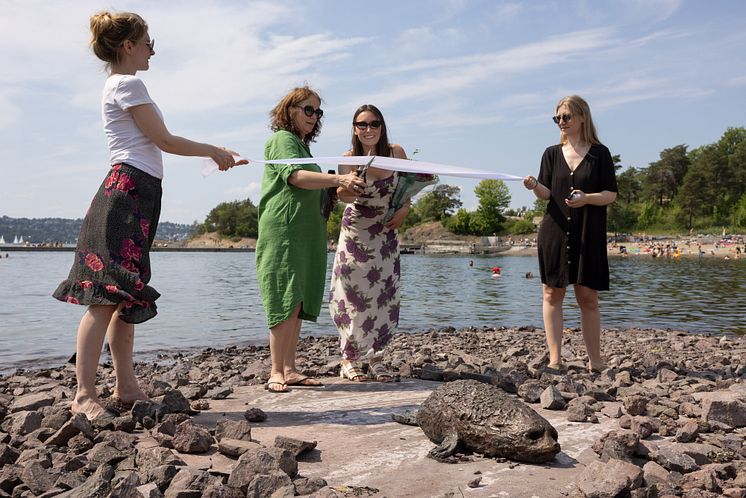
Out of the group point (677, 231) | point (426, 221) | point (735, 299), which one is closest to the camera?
point (735, 299)

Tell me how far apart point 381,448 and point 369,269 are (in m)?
2.24

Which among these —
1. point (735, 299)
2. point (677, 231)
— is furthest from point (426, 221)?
point (735, 299)

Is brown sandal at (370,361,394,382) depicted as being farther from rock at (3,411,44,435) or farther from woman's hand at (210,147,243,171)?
rock at (3,411,44,435)

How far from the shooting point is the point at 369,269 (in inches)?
218

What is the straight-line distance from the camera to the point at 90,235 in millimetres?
3646

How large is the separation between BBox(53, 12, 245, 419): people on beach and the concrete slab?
0.85 meters

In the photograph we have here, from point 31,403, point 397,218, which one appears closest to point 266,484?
point 31,403

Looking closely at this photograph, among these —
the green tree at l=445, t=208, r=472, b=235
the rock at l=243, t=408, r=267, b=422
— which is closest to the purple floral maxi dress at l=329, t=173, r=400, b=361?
the rock at l=243, t=408, r=267, b=422

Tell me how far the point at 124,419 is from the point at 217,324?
13447 mm

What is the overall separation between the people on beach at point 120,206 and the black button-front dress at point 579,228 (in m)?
3.24

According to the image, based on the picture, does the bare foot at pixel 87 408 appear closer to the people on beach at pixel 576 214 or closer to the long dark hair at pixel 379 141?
the long dark hair at pixel 379 141

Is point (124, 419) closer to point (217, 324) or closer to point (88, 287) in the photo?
point (88, 287)

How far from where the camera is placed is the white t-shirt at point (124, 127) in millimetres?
3668

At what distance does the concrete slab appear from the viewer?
2.98m
